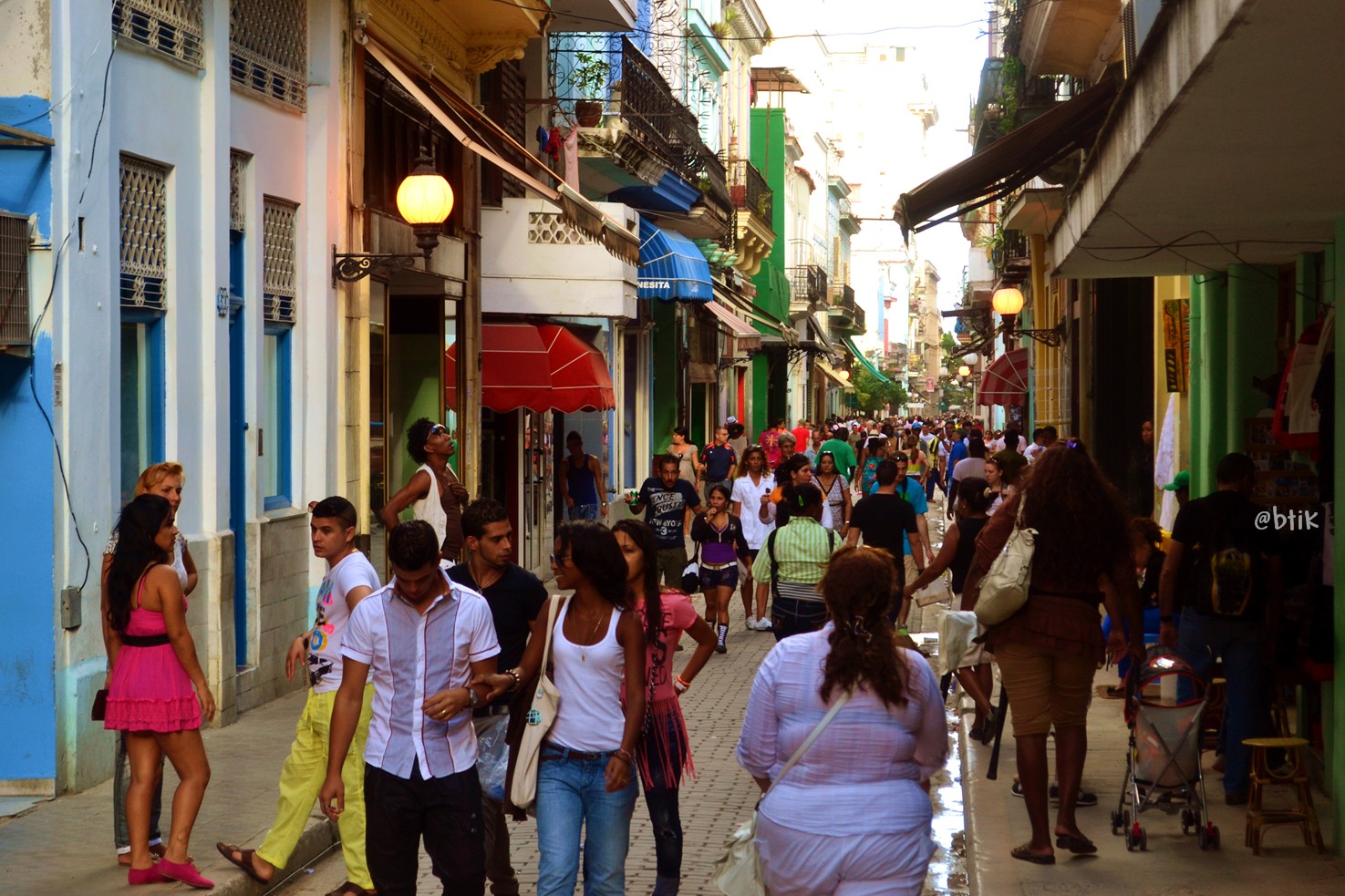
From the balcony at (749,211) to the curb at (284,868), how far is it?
29.6 metres

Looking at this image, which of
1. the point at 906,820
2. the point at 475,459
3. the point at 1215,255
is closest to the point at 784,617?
the point at 1215,255

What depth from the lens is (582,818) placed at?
5594mm

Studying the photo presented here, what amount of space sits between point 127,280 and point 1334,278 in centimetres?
641

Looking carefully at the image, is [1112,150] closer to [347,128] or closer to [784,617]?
[784,617]

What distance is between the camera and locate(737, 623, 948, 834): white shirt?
4.43 metres

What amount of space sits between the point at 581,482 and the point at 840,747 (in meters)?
15.1

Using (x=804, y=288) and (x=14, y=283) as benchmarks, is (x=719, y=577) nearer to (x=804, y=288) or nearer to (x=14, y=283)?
(x=14, y=283)

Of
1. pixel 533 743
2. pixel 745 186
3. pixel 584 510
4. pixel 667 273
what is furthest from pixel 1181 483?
pixel 745 186

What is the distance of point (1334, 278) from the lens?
7.73 meters

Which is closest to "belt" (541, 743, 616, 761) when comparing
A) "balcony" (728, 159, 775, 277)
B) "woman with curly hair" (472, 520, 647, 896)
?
"woman with curly hair" (472, 520, 647, 896)

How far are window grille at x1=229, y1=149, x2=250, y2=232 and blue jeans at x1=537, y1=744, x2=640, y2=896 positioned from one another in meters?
6.82

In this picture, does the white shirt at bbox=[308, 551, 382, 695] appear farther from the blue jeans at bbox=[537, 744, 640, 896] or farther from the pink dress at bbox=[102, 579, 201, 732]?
the blue jeans at bbox=[537, 744, 640, 896]

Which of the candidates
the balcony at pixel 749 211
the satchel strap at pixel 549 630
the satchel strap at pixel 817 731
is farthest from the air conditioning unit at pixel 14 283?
the balcony at pixel 749 211

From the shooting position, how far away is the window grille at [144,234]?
31.7 ft
